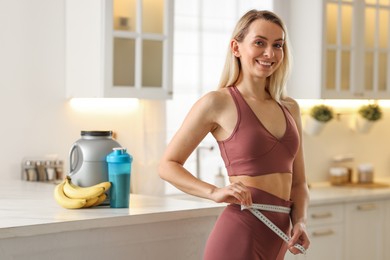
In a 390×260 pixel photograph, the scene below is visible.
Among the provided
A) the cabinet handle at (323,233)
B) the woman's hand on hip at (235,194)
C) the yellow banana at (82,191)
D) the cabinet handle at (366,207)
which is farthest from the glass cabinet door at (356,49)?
the woman's hand on hip at (235,194)

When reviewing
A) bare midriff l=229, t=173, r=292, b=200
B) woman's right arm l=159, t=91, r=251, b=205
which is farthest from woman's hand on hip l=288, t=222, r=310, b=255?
woman's right arm l=159, t=91, r=251, b=205

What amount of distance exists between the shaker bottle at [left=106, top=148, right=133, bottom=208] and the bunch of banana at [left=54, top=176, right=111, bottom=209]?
31mm

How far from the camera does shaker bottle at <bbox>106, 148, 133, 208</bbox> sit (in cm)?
285

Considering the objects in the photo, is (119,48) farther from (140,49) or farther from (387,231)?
(387,231)

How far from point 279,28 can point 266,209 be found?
586 mm

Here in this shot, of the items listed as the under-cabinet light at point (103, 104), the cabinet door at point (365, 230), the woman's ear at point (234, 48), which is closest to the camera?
the woman's ear at point (234, 48)

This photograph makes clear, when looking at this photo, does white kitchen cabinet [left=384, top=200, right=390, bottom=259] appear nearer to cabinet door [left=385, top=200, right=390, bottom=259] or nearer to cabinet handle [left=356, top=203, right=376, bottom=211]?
cabinet door [left=385, top=200, right=390, bottom=259]

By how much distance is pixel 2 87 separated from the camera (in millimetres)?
4109

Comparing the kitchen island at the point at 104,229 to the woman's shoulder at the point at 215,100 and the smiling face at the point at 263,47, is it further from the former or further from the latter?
the smiling face at the point at 263,47

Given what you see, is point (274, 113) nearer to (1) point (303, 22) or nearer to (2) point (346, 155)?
(1) point (303, 22)

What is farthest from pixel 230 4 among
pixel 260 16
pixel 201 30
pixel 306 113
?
pixel 260 16

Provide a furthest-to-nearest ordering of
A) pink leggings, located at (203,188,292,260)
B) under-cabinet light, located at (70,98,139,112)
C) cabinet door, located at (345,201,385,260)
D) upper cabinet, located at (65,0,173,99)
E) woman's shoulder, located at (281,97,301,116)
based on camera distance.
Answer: cabinet door, located at (345,201,385,260), under-cabinet light, located at (70,98,139,112), upper cabinet, located at (65,0,173,99), woman's shoulder, located at (281,97,301,116), pink leggings, located at (203,188,292,260)

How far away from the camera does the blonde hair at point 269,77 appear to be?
2.46 meters

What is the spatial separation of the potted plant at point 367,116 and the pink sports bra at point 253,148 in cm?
308
